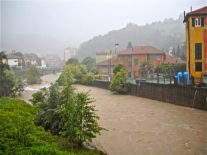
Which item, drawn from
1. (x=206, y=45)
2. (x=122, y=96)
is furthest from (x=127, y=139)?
(x=122, y=96)

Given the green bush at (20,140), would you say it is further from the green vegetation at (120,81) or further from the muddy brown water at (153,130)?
the green vegetation at (120,81)

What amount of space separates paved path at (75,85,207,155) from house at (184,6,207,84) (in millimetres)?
5932

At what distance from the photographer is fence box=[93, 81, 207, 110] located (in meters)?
25.2

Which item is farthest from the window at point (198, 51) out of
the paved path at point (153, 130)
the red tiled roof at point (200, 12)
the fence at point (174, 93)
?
the paved path at point (153, 130)

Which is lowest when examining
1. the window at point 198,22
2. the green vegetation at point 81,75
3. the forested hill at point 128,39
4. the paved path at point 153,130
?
the paved path at point 153,130

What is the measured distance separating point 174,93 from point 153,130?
35.8 feet

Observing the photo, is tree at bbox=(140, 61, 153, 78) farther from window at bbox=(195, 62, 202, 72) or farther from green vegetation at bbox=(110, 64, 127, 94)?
window at bbox=(195, 62, 202, 72)

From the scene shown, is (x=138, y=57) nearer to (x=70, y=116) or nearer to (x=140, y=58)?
(x=140, y=58)

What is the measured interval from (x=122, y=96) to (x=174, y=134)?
1984 centimetres

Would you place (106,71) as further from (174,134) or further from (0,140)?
(0,140)

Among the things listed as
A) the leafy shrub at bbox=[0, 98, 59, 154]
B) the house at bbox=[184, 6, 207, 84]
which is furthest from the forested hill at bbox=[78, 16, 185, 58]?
the leafy shrub at bbox=[0, 98, 59, 154]

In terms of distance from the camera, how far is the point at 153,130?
1883 cm

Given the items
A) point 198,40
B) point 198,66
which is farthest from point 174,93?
point 198,40

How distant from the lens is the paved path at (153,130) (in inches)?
578
